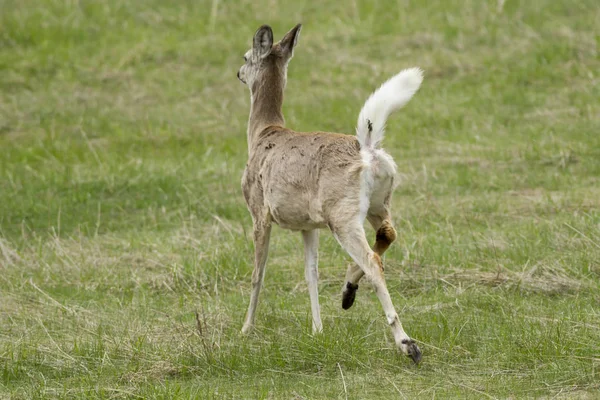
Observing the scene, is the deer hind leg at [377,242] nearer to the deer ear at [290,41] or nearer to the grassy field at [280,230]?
the grassy field at [280,230]

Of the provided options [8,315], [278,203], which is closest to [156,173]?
[8,315]

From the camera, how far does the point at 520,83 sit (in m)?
13.4

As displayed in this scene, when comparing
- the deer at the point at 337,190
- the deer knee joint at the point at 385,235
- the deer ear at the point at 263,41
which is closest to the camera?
the deer at the point at 337,190

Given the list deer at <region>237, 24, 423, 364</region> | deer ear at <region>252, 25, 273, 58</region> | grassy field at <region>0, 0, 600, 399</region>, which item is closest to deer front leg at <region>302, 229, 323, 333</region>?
deer at <region>237, 24, 423, 364</region>

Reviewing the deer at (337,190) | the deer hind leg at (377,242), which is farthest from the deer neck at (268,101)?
the deer hind leg at (377,242)

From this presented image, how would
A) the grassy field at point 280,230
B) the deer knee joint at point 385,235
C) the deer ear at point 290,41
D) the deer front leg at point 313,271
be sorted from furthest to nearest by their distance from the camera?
the deer ear at point 290,41, the deer front leg at point 313,271, the deer knee joint at point 385,235, the grassy field at point 280,230

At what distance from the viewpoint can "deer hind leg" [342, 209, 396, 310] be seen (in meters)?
5.88

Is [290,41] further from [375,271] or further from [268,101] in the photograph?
[375,271]

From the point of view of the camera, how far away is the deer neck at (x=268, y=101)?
7.26 m

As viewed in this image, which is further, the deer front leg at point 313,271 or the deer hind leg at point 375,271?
the deer front leg at point 313,271

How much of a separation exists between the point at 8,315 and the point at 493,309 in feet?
10.7

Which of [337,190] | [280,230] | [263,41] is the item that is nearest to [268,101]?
[263,41]

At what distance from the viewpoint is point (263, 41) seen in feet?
23.9

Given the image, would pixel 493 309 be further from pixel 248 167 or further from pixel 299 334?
pixel 248 167
